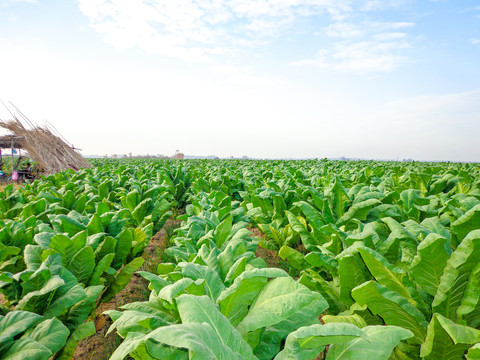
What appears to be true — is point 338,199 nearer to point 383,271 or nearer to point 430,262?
point 383,271

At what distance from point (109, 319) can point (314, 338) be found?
321 centimetres

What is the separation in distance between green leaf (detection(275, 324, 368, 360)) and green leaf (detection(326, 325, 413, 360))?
3 cm

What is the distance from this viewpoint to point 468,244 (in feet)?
5.23

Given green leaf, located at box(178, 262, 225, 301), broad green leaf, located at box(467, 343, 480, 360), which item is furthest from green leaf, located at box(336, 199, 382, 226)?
green leaf, located at box(178, 262, 225, 301)

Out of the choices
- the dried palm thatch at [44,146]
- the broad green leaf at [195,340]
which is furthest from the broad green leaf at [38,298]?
the dried palm thatch at [44,146]

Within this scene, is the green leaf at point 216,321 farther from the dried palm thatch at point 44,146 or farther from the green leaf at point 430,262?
the dried palm thatch at point 44,146

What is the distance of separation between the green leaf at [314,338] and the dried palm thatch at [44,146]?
642 inches

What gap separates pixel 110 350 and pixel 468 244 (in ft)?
10.2

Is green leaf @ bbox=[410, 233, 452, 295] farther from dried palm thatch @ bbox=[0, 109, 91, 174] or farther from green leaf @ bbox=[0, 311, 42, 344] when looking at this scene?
dried palm thatch @ bbox=[0, 109, 91, 174]

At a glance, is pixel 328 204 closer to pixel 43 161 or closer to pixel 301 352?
pixel 301 352

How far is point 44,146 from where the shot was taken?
590 inches

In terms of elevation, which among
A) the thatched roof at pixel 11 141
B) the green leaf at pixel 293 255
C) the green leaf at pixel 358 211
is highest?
the thatched roof at pixel 11 141

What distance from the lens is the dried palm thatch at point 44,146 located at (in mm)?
14609

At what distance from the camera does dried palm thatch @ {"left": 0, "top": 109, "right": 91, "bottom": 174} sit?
14.6 m
